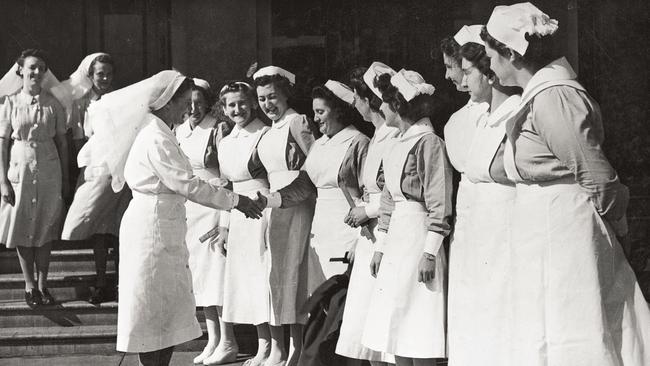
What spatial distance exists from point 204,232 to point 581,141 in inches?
173

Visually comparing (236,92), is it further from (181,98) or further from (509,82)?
(509,82)

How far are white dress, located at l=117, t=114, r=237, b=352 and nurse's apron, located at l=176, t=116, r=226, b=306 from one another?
1570 millimetres

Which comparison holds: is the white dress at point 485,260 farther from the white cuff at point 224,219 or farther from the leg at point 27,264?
the leg at point 27,264

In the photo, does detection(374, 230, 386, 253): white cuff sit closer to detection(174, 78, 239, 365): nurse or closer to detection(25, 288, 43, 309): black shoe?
detection(174, 78, 239, 365): nurse

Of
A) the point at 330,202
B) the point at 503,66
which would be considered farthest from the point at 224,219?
the point at 503,66

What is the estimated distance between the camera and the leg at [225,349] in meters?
7.28

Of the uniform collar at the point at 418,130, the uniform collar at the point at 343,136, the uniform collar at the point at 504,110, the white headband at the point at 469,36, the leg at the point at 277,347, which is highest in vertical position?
the white headband at the point at 469,36

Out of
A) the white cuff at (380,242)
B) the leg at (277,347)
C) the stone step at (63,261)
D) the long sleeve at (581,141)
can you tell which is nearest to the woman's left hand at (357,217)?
the white cuff at (380,242)

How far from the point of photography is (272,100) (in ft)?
22.5

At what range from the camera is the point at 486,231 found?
4508mm

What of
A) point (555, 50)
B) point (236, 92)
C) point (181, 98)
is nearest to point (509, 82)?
point (555, 50)

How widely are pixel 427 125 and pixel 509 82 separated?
3.53 ft

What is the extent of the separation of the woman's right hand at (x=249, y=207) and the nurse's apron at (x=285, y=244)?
15.4 inches

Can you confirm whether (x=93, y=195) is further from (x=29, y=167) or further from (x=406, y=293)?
(x=406, y=293)
